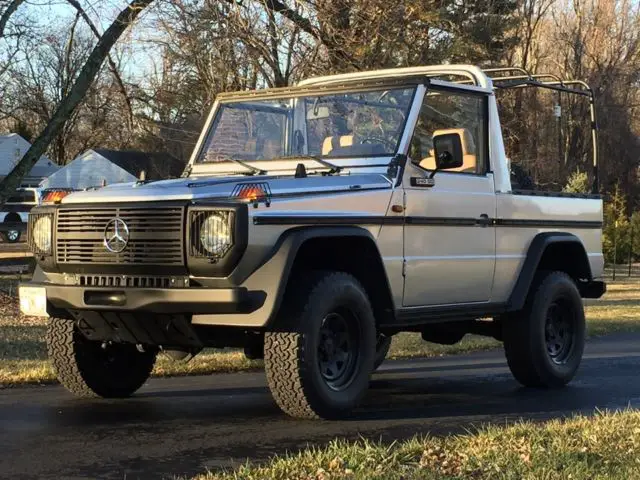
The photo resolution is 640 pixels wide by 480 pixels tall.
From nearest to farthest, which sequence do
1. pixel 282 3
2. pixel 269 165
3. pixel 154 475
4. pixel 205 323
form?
1. pixel 154 475
2. pixel 205 323
3. pixel 269 165
4. pixel 282 3

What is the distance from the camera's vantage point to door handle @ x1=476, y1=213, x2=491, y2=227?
7.55 meters

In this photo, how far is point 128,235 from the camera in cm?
590

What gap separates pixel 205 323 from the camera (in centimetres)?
590

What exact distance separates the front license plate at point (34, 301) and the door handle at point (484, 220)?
3.36 metres

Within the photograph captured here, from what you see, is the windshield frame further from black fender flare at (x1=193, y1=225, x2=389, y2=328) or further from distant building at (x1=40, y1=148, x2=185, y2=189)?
distant building at (x1=40, y1=148, x2=185, y2=189)

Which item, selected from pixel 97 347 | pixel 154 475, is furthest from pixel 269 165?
pixel 154 475

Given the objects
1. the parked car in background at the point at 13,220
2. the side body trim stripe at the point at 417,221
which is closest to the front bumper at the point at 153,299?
the side body trim stripe at the point at 417,221

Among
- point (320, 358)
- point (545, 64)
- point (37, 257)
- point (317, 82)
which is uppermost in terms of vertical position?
point (545, 64)

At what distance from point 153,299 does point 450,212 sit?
2.56 metres

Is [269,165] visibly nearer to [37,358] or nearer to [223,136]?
[223,136]

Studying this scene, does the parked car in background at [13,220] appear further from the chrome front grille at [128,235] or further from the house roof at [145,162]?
the chrome front grille at [128,235]

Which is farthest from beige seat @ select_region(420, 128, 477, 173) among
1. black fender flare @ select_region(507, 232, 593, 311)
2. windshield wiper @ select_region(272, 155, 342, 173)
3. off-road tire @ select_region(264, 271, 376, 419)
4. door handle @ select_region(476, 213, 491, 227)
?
off-road tire @ select_region(264, 271, 376, 419)

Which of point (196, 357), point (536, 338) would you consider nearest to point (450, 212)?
point (536, 338)

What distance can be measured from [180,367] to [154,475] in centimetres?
407
